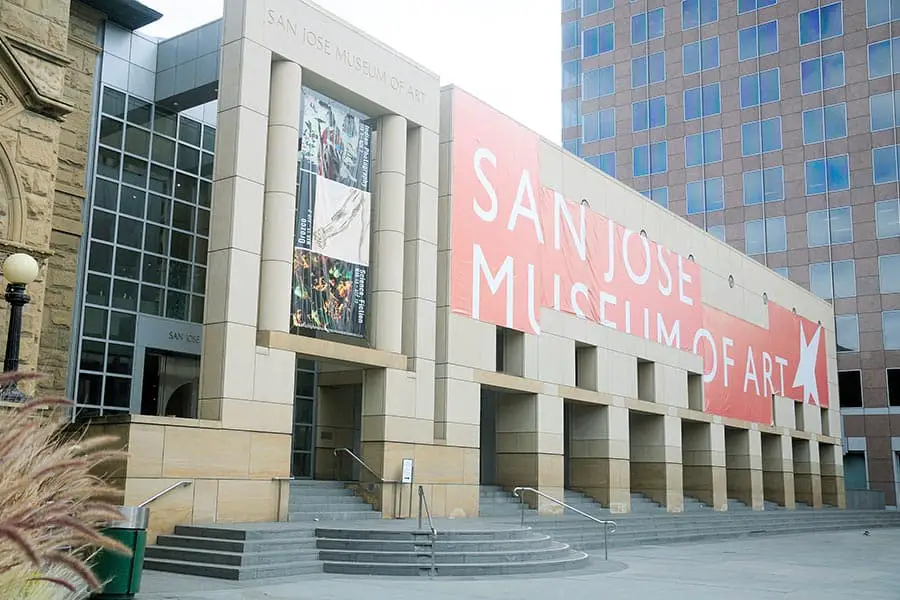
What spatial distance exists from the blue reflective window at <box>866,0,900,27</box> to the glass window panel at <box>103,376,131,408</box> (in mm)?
51160

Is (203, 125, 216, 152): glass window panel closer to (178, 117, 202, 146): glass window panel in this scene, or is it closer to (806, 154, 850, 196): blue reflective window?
(178, 117, 202, 146): glass window panel

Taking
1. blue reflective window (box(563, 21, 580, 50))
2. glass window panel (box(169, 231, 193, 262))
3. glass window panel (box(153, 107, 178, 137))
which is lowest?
glass window panel (box(169, 231, 193, 262))

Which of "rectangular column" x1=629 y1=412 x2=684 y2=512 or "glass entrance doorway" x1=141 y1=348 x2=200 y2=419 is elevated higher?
"glass entrance doorway" x1=141 y1=348 x2=200 y2=419

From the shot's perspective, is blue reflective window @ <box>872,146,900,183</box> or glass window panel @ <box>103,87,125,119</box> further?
blue reflective window @ <box>872,146,900,183</box>

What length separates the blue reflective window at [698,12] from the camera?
210 ft

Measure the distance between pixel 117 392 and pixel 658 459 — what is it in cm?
1996

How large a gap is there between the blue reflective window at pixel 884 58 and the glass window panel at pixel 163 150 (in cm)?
4615

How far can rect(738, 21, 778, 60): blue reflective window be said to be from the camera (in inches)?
2429

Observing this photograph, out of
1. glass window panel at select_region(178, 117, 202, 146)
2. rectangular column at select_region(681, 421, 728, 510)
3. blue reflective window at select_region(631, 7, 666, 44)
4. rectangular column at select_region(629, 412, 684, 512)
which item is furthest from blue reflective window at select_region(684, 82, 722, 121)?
glass window panel at select_region(178, 117, 202, 146)

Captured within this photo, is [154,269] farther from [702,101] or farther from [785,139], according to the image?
[702,101]

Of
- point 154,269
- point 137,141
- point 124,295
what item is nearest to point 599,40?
point 137,141

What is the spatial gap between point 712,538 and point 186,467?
17.6 meters

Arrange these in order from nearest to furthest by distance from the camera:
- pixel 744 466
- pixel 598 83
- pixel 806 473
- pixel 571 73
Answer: pixel 744 466, pixel 806 473, pixel 598 83, pixel 571 73

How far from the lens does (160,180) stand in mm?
26484
